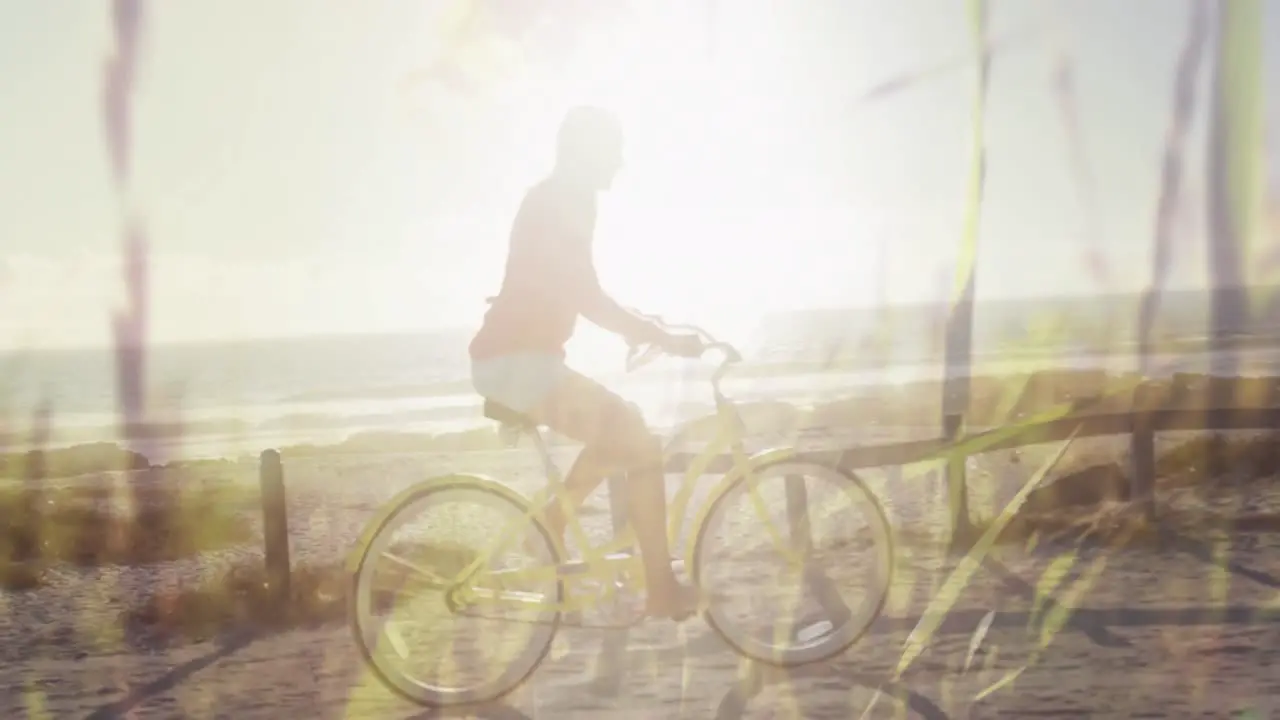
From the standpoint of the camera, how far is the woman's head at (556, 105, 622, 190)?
4.38 metres

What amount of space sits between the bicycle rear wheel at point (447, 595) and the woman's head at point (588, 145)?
1265 mm

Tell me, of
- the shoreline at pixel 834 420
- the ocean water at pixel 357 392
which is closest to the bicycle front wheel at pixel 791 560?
the shoreline at pixel 834 420

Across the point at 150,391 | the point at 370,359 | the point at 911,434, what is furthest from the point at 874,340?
the point at 911,434

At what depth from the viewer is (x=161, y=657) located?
578 centimetres

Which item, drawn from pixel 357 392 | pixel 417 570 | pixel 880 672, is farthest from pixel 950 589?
pixel 357 392

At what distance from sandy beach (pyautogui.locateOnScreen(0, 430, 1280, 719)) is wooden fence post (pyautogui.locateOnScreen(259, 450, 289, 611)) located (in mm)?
742

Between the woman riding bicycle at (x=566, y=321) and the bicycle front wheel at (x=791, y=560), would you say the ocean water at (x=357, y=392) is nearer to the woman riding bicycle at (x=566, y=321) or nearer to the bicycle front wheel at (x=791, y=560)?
the bicycle front wheel at (x=791, y=560)

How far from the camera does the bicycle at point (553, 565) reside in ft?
14.5

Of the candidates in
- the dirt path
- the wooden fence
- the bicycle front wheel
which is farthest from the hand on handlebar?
the wooden fence

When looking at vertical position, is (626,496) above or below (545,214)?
below

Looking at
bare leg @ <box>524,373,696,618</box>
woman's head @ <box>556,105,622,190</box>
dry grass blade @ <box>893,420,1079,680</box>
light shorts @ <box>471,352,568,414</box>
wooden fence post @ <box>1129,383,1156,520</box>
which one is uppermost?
woman's head @ <box>556,105,622,190</box>

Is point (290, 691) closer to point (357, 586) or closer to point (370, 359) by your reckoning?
point (357, 586)

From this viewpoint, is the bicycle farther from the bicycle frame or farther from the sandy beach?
the sandy beach

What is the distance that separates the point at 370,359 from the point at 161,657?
76.1 m
